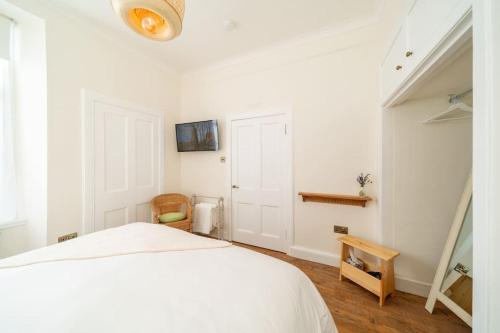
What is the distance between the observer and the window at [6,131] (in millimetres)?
1678

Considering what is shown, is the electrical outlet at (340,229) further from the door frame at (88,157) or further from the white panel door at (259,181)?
the door frame at (88,157)

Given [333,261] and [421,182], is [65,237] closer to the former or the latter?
[333,261]

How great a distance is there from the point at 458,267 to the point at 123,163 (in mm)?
3503

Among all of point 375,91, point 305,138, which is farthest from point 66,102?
point 375,91

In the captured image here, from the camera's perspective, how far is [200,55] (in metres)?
2.63

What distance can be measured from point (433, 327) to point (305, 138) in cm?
197

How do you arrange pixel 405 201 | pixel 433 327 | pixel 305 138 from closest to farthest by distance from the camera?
pixel 433 327, pixel 405 201, pixel 305 138

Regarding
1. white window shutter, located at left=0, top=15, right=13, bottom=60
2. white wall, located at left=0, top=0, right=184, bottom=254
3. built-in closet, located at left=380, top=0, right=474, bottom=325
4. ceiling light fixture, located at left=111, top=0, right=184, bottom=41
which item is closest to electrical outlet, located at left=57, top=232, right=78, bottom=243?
white wall, located at left=0, top=0, right=184, bottom=254

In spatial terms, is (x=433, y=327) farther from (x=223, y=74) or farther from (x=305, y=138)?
(x=223, y=74)

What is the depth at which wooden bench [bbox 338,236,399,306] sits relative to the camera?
1.57 m

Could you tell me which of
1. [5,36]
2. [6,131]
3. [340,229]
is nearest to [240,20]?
[5,36]

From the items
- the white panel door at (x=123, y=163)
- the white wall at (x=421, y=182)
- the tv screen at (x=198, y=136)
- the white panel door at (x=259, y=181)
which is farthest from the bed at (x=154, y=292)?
the tv screen at (x=198, y=136)

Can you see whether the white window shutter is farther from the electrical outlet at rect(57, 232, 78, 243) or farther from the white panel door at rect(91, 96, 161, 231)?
the electrical outlet at rect(57, 232, 78, 243)

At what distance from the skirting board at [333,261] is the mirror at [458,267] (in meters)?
0.17
